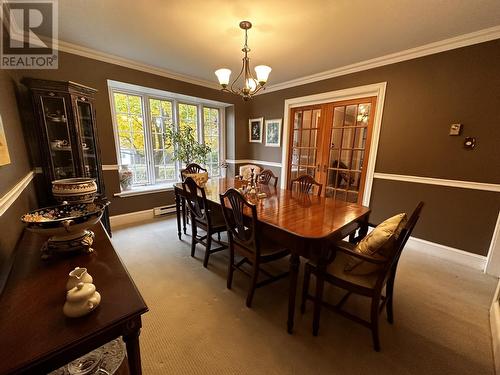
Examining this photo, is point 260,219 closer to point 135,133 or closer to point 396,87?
point 396,87

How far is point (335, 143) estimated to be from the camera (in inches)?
140

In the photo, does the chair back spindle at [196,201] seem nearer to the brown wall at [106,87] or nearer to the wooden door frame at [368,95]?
the brown wall at [106,87]

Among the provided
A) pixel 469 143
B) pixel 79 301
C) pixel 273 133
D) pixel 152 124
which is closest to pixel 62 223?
pixel 79 301

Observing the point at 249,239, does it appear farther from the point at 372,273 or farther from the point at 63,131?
the point at 63,131

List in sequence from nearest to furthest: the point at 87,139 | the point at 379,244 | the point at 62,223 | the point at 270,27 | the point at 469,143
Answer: the point at 62,223 → the point at 379,244 → the point at 270,27 → the point at 469,143 → the point at 87,139

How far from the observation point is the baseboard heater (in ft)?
12.5

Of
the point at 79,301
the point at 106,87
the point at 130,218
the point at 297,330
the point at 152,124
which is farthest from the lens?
the point at 152,124

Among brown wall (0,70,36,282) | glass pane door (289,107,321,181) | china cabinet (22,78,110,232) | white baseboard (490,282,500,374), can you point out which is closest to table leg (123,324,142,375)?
brown wall (0,70,36,282)

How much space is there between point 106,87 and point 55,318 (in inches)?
131

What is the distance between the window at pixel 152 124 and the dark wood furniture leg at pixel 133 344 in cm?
345

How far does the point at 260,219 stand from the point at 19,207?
71.8 inches

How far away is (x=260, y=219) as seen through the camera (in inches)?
64.3

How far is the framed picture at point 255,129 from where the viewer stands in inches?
184

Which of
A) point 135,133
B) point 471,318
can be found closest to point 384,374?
point 471,318
